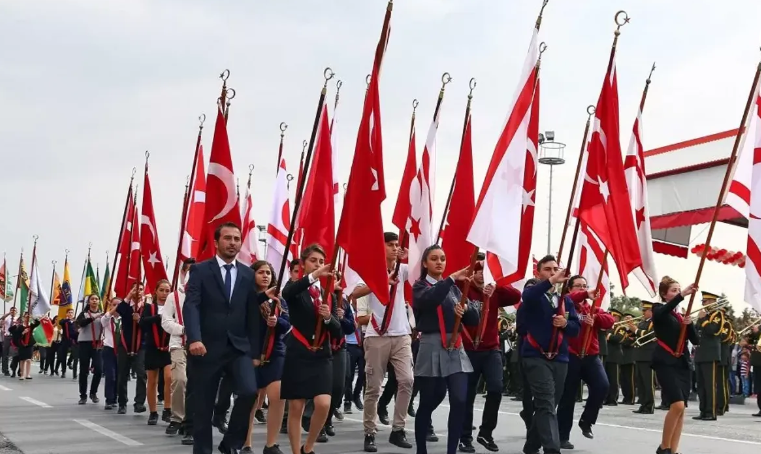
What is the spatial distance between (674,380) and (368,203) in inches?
134

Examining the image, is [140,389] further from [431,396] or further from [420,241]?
[431,396]

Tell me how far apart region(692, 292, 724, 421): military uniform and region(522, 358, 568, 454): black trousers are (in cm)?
765

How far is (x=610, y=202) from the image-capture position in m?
10.9

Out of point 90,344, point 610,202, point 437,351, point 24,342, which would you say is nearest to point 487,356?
point 437,351

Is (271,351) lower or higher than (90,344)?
lower

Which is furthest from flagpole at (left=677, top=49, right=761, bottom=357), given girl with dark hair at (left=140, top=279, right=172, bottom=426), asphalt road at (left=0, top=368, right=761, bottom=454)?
girl with dark hair at (left=140, top=279, right=172, bottom=426)

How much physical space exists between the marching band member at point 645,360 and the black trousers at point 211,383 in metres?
11.1

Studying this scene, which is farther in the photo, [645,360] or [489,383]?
[645,360]

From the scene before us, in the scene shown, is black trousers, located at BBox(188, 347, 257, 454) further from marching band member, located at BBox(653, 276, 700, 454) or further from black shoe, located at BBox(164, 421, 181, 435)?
black shoe, located at BBox(164, 421, 181, 435)

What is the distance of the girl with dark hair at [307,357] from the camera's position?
911cm

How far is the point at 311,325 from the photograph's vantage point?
930 cm

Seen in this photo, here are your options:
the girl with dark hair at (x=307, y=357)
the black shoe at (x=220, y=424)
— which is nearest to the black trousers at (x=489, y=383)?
the girl with dark hair at (x=307, y=357)

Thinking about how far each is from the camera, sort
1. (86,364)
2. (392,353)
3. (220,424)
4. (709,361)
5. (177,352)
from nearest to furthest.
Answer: (392,353) → (220,424) → (177,352) → (709,361) → (86,364)

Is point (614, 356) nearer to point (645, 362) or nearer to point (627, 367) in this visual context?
point (627, 367)
